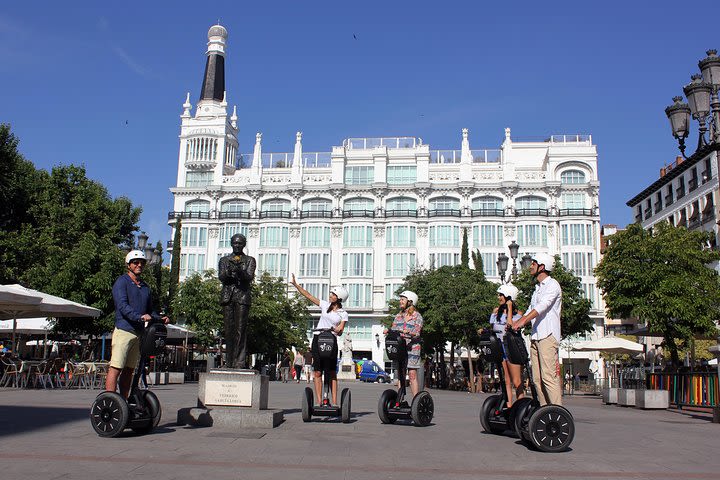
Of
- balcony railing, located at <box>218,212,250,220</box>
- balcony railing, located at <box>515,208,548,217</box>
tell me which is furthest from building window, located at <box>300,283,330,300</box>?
balcony railing, located at <box>515,208,548,217</box>

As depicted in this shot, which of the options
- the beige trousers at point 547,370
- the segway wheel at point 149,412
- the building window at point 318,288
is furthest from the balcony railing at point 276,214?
the beige trousers at point 547,370

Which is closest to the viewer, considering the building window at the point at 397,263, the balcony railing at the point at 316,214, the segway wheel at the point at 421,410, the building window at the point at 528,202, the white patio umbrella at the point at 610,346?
the segway wheel at the point at 421,410

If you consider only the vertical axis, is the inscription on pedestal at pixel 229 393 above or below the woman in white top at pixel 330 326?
below

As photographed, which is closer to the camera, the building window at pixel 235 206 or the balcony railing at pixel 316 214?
the balcony railing at pixel 316 214

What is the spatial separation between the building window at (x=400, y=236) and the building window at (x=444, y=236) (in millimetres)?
1976

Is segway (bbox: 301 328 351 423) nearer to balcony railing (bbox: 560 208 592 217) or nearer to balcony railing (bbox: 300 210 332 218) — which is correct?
balcony railing (bbox: 300 210 332 218)

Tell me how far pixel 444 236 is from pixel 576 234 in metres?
13.2

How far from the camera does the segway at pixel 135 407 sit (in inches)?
306

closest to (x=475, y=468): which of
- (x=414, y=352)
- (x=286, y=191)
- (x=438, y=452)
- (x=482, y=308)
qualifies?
(x=438, y=452)

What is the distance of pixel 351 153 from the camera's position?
71438 millimetres

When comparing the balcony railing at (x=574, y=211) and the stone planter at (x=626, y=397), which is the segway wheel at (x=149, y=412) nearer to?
the stone planter at (x=626, y=397)

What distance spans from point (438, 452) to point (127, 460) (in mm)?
3378

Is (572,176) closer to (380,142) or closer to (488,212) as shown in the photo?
(488,212)

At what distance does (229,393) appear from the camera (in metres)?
9.50
